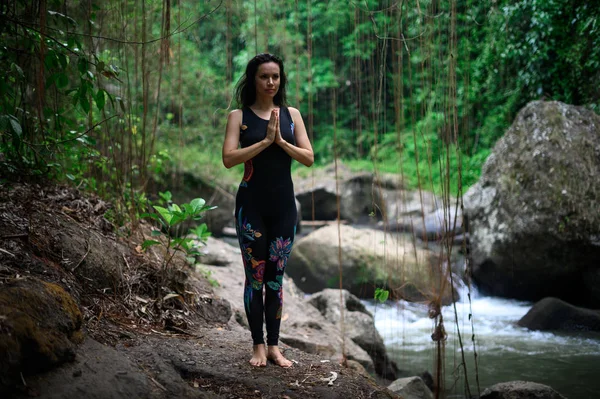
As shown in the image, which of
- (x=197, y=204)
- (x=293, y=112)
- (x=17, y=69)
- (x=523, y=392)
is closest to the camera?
(x=17, y=69)

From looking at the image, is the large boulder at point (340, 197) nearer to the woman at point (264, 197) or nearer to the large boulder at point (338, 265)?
the large boulder at point (338, 265)

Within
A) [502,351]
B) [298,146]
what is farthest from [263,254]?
[502,351]

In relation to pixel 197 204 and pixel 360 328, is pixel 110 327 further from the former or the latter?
pixel 360 328

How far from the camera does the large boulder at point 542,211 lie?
5629mm

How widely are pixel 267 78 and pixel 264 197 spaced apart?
1.76 feet

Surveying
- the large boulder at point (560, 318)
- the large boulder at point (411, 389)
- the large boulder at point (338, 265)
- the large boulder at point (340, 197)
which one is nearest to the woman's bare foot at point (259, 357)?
the large boulder at point (411, 389)

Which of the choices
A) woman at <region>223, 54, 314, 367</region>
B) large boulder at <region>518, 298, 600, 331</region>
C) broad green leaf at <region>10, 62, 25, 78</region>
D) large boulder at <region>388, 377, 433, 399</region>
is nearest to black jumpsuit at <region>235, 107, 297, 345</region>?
woman at <region>223, 54, 314, 367</region>

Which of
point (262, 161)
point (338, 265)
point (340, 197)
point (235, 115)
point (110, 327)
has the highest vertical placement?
point (235, 115)

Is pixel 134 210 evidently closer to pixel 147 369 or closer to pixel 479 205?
pixel 147 369

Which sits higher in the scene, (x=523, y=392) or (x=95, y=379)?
(x=95, y=379)

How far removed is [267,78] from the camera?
2.46 metres

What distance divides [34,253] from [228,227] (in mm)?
6314

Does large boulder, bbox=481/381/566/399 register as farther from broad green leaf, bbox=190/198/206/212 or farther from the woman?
broad green leaf, bbox=190/198/206/212

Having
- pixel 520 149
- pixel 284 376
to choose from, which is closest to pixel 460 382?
pixel 284 376
